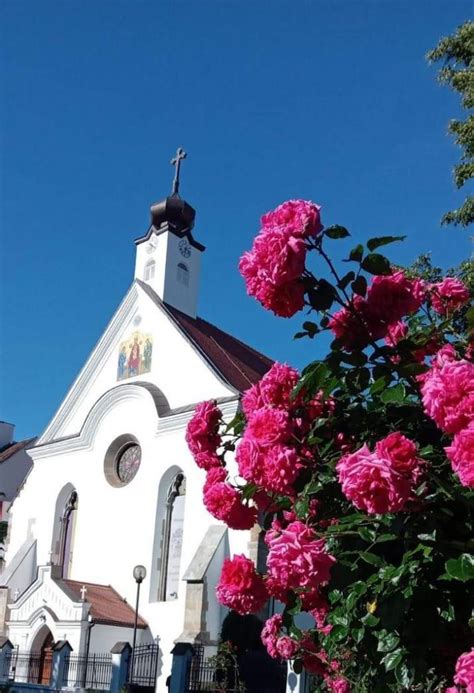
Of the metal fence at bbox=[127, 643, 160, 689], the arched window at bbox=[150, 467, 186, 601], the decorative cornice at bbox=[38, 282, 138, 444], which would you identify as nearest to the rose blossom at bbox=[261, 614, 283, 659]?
the metal fence at bbox=[127, 643, 160, 689]

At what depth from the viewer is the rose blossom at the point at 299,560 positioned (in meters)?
2.98

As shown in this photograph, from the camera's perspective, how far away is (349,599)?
299 cm

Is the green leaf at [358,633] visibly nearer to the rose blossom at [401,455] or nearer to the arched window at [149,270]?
the rose blossom at [401,455]

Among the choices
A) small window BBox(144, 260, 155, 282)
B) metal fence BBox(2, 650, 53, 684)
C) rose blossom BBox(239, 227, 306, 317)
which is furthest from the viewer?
small window BBox(144, 260, 155, 282)

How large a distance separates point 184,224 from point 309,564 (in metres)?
24.1

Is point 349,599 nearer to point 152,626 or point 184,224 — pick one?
point 152,626

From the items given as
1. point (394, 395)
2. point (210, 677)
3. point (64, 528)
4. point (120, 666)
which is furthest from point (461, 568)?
point (64, 528)

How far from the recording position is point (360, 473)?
2730 mm

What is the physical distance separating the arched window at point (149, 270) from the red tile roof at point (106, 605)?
31.3 ft

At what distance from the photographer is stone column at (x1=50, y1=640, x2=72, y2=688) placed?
15296mm

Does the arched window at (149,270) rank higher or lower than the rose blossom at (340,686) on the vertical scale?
higher

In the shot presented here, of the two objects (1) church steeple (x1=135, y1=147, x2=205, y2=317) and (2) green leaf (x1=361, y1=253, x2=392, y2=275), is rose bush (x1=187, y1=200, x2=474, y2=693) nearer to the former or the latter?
(2) green leaf (x1=361, y1=253, x2=392, y2=275)

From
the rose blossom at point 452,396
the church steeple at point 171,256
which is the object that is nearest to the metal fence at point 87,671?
the church steeple at point 171,256

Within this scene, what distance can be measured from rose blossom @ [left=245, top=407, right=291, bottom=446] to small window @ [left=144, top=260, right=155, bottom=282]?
71.1 ft
